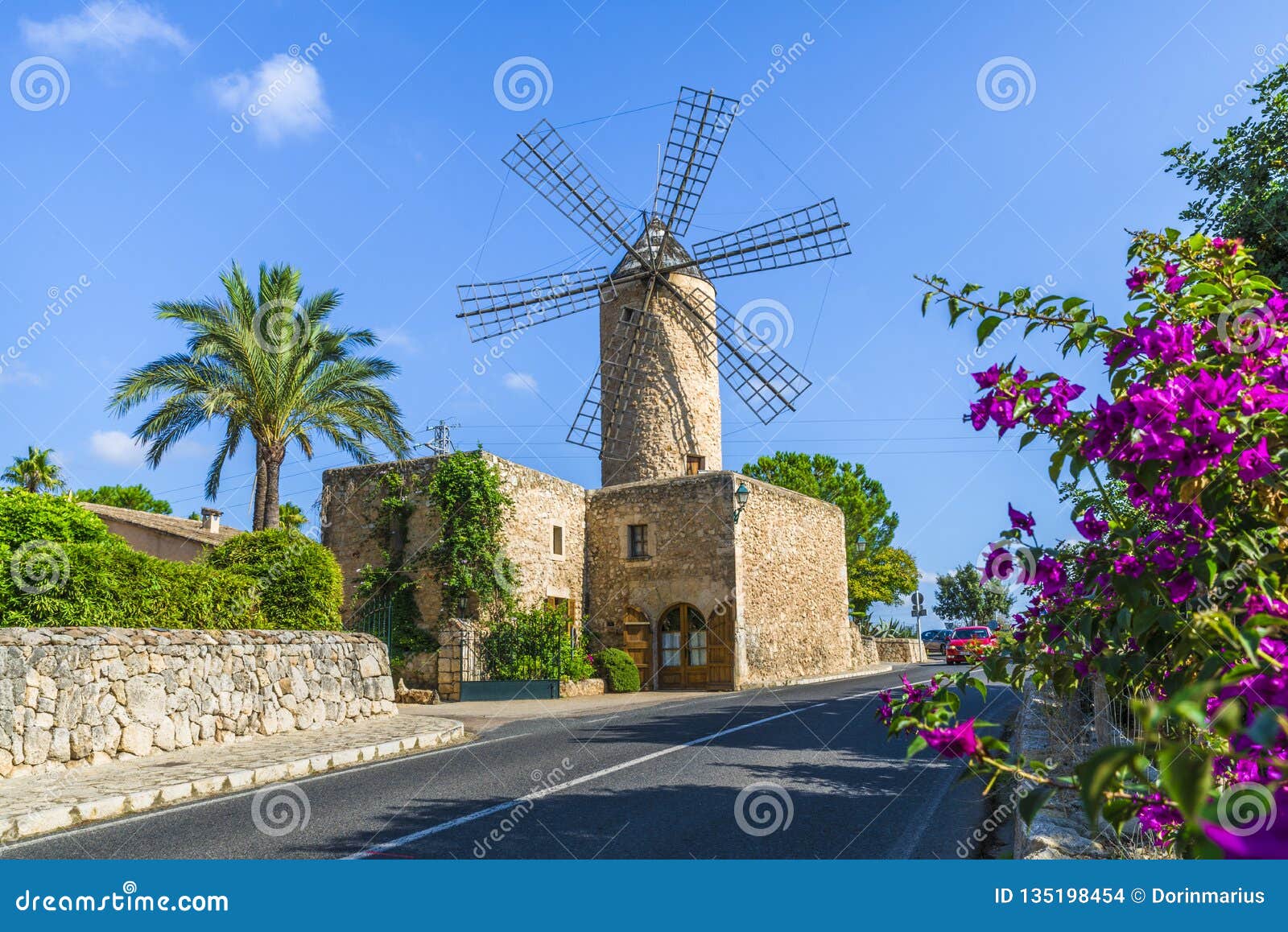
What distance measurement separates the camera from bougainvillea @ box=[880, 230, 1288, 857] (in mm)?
1788

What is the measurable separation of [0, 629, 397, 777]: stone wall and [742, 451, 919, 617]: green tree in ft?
100

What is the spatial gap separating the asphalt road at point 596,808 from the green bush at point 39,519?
7.32 m

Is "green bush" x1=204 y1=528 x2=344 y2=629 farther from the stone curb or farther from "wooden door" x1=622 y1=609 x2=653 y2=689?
"wooden door" x1=622 y1=609 x2=653 y2=689

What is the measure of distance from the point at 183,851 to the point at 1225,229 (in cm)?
888

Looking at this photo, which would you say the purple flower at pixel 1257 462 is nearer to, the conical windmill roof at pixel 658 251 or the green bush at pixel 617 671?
the green bush at pixel 617 671

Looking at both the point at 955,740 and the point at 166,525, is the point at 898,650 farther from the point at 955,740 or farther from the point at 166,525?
the point at 955,740

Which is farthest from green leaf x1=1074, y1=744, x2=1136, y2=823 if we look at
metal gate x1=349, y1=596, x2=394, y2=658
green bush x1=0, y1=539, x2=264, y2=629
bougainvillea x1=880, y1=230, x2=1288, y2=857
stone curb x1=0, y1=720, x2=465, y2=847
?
metal gate x1=349, y1=596, x2=394, y2=658

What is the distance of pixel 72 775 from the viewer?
7.91 metres

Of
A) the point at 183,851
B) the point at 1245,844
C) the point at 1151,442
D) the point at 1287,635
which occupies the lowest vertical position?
the point at 183,851

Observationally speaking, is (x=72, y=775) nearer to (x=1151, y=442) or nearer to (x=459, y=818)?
(x=459, y=818)

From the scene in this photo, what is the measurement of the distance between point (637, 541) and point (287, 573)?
1087 cm

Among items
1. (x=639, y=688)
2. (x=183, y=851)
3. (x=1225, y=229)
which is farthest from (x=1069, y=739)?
(x=639, y=688)

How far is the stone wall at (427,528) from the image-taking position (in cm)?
2027

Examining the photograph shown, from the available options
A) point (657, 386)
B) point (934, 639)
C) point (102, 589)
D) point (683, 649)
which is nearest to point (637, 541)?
point (683, 649)
